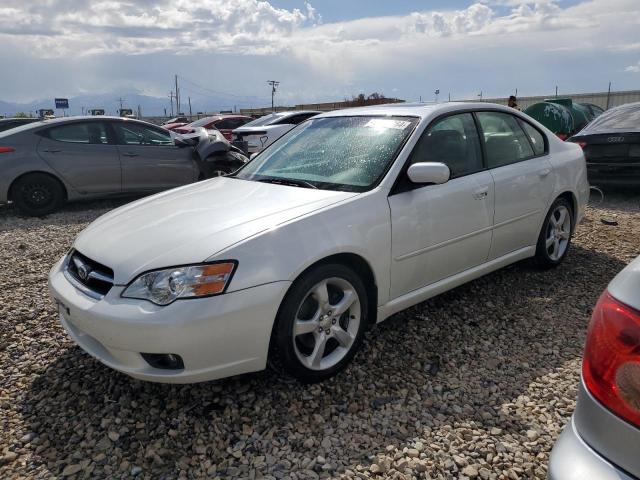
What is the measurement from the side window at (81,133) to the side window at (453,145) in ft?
19.2

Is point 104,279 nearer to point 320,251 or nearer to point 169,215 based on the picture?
point 169,215

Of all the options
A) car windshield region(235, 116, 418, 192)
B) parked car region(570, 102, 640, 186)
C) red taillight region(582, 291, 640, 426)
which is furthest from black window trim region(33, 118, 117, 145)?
red taillight region(582, 291, 640, 426)

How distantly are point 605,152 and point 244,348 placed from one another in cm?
671

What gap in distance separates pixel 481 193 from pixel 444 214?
0.45 m

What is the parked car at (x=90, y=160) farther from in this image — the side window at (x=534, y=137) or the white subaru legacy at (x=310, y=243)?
the side window at (x=534, y=137)

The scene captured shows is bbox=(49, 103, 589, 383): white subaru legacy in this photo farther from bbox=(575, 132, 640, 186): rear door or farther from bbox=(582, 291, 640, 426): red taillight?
bbox=(575, 132, 640, 186): rear door

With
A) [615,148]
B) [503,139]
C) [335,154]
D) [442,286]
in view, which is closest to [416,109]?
[335,154]

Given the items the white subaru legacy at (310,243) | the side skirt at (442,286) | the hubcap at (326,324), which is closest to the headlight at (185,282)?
the white subaru legacy at (310,243)

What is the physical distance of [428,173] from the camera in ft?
9.87

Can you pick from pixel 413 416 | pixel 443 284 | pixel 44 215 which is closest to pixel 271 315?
pixel 413 416

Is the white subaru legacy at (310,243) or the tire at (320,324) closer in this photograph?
the white subaru legacy at (310,243)

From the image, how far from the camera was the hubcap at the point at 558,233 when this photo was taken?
445cm

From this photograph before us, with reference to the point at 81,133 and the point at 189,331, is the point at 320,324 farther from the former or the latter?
the point at 81,133

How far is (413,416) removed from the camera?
8.55 ft
